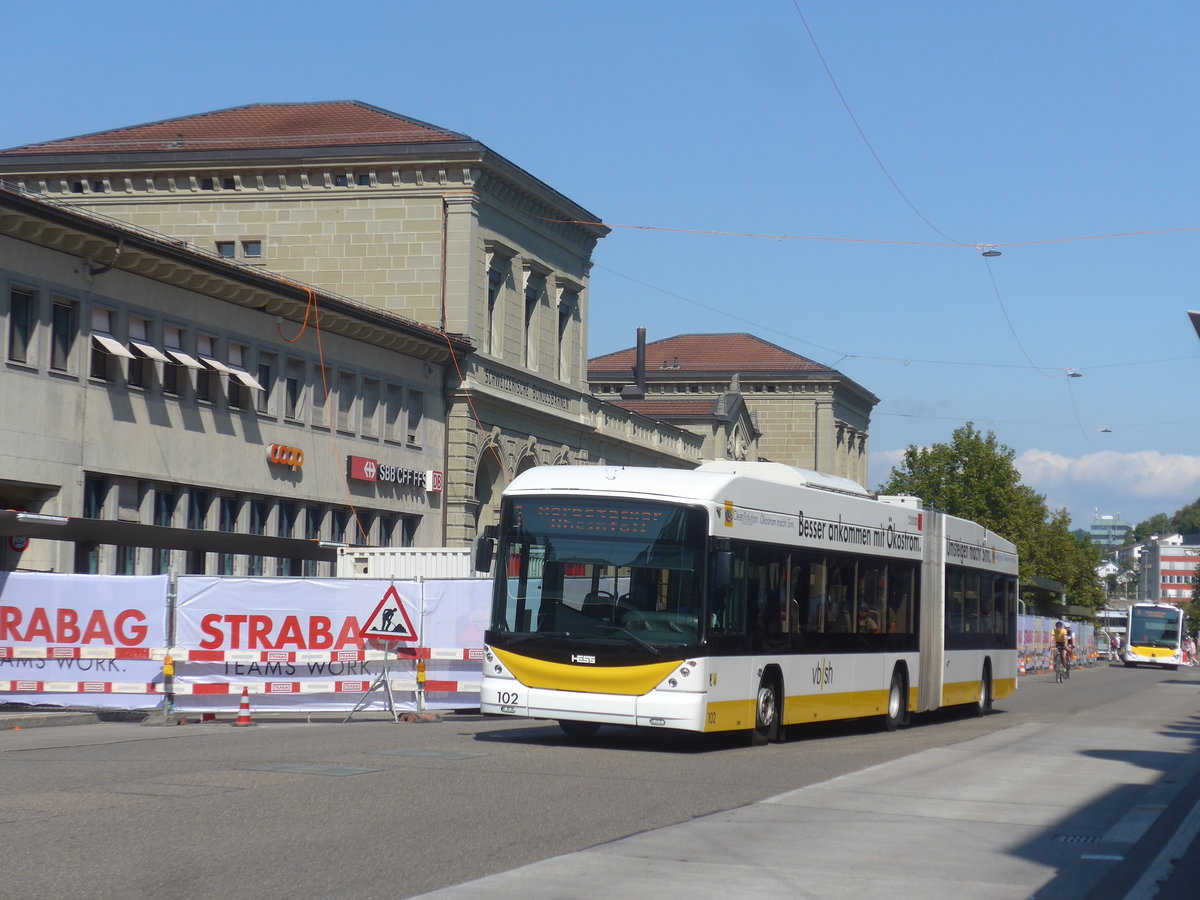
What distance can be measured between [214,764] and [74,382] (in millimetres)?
16868

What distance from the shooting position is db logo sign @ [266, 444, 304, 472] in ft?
121

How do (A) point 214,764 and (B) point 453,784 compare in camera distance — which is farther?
(A) point 214,764

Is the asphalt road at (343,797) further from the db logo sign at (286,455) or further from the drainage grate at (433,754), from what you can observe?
the db logo sign at (286,455)

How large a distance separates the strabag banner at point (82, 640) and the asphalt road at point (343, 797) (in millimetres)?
1131

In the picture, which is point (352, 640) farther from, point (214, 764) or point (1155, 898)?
point (1155, 898)

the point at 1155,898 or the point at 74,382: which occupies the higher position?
the point at 74,382

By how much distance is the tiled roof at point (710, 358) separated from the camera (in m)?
94.5

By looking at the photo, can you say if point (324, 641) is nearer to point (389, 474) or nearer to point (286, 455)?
point (286, 455)

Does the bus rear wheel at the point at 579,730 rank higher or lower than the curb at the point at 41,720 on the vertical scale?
higher

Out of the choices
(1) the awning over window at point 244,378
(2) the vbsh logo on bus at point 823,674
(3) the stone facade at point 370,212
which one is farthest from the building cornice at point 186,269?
(2) the vbsh logo on bus at point 823,674

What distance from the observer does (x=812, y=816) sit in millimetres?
12141

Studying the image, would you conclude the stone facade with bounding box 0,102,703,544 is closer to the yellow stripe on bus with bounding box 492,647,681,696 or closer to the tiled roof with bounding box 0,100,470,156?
the tiled roof with bounding box 0,100,470,156

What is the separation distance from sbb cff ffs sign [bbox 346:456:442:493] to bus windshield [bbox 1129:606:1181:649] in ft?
148

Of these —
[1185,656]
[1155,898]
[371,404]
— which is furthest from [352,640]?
[1185,656]
